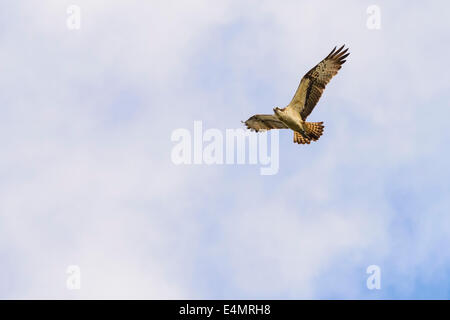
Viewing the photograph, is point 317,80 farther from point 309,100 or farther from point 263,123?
point 263,123

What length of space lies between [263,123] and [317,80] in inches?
100.0

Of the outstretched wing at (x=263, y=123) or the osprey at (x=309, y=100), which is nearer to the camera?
the osprey at (x=309, y=100)

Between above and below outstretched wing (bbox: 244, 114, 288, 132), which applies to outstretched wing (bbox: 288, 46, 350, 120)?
above

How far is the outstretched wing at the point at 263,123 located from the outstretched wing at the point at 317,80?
99 centimetres

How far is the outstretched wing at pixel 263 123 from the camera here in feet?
97.1

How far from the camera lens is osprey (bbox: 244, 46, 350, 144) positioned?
94.0 feet

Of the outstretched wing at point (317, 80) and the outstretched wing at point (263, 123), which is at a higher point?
the outstretched wing at point (317, 80)

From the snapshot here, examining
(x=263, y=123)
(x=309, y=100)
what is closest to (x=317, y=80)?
(x=309, y=100)

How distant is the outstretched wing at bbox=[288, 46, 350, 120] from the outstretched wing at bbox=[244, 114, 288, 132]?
0.99 metres
